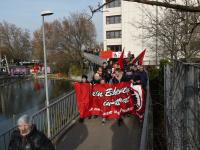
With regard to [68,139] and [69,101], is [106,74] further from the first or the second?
[68,139]

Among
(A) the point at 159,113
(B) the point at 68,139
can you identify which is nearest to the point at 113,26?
(A) the point at 159,113

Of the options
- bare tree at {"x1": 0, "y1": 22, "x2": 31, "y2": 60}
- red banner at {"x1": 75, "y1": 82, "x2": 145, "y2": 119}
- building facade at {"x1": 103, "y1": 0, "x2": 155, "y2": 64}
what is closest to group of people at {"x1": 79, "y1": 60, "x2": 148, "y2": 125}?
red banner at {"x1": 75, "y1": 82, "x2": 145, "y2": 119}

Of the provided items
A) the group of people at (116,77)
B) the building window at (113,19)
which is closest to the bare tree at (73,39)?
the building window at (113,19)

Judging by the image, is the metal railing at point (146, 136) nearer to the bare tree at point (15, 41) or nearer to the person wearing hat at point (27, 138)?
the person wearing hat at point (27, 138)

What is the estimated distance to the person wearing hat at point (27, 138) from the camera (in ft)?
Answer: 17.6

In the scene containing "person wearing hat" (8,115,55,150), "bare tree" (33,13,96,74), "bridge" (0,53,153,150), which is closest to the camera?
"person wearing hat" (8,115,55,150)

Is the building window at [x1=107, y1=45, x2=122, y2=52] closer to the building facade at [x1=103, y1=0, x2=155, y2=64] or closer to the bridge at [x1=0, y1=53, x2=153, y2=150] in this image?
the building facade at [x1=103, y1=0, x2=155, y2=64]

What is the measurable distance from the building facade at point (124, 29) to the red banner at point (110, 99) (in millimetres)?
49069

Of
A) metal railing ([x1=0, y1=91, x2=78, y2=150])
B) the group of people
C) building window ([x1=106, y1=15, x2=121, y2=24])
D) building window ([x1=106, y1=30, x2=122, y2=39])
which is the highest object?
building window ([x1=106, y1=15, x2=121, y2=24])

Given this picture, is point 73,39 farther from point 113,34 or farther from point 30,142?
point 30,142

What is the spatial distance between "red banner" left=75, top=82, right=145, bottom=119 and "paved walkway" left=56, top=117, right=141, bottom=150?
12.9 inches

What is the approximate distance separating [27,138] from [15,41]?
11782 cm

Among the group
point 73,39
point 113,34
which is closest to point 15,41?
point 73,39

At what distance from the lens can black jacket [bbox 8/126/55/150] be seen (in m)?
5.43
